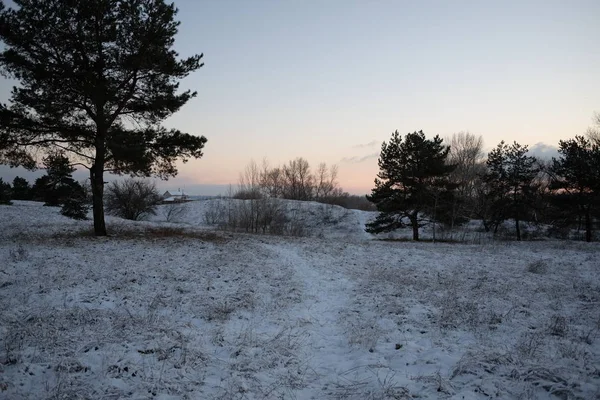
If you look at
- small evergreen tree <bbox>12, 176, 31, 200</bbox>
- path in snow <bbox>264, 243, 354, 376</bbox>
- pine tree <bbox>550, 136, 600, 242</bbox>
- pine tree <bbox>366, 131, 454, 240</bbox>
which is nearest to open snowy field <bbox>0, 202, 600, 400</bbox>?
path in snow <bbox>264, 243, 354, 376</bbox>

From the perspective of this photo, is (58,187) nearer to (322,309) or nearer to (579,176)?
(322,309)

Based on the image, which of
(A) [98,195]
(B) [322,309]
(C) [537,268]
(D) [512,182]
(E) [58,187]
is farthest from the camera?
(E) [58,187]

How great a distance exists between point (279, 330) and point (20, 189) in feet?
222

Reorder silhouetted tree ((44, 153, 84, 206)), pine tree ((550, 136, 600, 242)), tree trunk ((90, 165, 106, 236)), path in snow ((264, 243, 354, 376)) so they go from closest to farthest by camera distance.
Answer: path in snow ((264, 243, 354, 376))
tree trunk ((90, 165, 106, 236))
pine tree ((550, 136, 600, 242))
silhouetted tree ((44, 153, 84, 206))

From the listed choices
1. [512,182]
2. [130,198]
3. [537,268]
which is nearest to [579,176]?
[512,182]

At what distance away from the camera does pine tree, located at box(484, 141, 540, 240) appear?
102 ft

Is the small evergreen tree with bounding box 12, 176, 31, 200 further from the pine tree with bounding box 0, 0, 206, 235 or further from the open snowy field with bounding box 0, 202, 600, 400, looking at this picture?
the open snowy field with bounding box 0, 202, 600, 400

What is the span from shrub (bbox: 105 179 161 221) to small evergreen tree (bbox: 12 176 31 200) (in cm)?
1688

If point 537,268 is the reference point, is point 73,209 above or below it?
above

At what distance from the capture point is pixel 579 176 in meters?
26.9

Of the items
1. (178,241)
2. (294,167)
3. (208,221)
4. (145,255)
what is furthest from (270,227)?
(294,167)

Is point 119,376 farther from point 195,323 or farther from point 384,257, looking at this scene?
point 384,257

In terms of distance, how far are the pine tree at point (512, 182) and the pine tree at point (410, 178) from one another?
709 centimetres

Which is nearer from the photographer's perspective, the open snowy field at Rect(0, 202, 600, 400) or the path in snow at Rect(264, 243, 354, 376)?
the open snowy field at Rect(0, 202, 600, 400)
